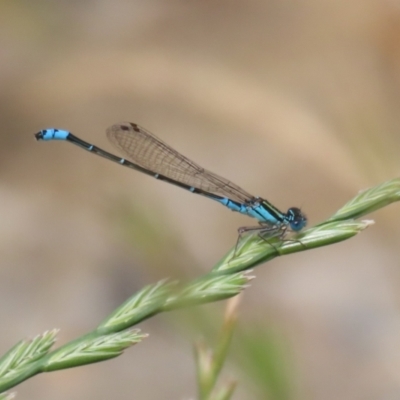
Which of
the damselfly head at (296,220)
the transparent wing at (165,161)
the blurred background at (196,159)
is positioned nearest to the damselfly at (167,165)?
the transparent wing at (165,161)

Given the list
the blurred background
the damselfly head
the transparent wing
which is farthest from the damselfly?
the blurred background

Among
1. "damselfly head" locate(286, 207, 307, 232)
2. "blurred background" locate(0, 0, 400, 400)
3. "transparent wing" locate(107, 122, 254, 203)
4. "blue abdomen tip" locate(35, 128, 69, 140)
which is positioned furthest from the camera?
"blurred background" locate(0, 0, 400, 400)

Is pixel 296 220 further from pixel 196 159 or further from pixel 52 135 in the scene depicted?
pixel 196 159

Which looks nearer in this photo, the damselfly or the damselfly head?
the damselfly head

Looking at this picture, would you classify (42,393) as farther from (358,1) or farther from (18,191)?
(358,1)

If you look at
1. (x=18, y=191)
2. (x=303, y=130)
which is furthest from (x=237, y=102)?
(x=18, y=191)

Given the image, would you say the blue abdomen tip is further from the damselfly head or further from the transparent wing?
the damselfly head

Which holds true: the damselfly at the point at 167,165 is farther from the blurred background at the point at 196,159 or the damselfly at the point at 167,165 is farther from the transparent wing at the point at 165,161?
the blurred background at the point at 196,159
